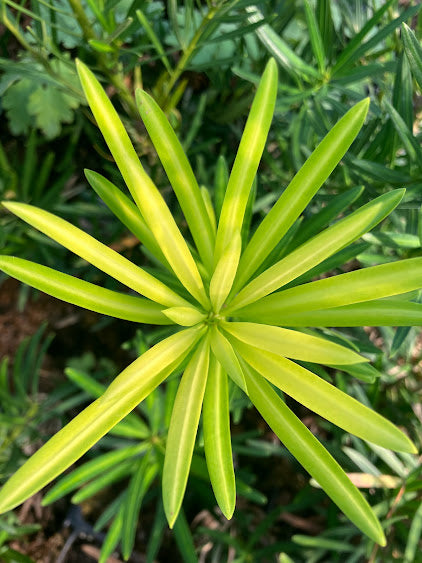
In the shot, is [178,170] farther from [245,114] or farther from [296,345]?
[245,114]

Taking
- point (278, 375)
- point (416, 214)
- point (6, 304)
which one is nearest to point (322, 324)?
point (278, 375)

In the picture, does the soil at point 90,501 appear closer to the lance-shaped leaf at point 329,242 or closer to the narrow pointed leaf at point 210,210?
the narrow pointed leaf at point 210,210

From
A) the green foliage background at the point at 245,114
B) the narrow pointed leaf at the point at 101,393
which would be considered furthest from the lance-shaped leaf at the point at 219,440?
the narrow pointed leaf at the point at 101,393

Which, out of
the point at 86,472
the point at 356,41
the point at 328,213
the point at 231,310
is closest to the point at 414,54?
the point at 356,41

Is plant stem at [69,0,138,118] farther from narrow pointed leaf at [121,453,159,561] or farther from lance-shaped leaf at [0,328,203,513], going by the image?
narrow pointed leaf at [121,453,159,561]

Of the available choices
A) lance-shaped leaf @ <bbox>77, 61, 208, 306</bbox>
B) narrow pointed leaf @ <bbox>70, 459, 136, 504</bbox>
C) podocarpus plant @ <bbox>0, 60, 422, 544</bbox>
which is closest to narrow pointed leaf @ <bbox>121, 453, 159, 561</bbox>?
narrow pointed leaf @ <bbox>70, 459, 136, 504</bbox>

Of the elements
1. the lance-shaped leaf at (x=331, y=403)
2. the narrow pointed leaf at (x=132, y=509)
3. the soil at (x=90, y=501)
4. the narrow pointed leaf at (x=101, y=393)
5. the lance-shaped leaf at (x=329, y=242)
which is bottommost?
the soil at (x=90, y=501)

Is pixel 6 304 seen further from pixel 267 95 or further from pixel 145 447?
pixel 267 95
